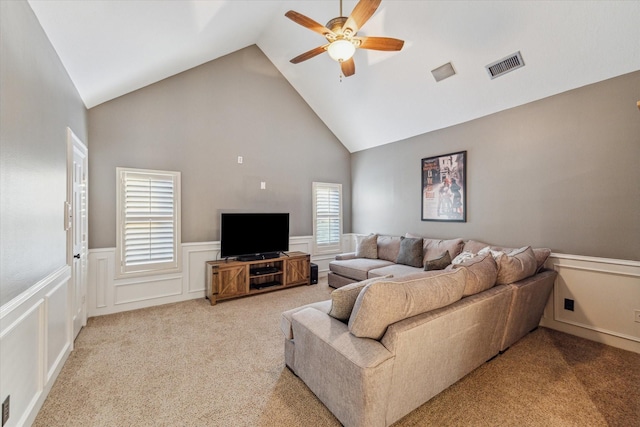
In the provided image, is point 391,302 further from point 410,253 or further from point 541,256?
point 410,253

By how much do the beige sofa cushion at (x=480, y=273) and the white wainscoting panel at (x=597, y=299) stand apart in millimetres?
1477

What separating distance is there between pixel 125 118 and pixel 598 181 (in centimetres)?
583

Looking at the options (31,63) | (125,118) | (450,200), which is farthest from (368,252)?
(31,63)

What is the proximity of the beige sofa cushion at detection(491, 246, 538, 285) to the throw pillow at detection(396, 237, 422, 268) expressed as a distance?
158 centimetres

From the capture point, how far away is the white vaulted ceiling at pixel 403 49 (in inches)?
95.0

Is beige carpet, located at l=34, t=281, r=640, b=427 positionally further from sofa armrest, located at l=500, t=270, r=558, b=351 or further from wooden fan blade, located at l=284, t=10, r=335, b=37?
wooden fan blade, located at l=284, t=10, r=335, b=37

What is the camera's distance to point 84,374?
2330mm

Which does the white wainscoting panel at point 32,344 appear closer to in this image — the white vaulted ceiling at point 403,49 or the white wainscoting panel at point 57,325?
the white wainscoting panel at point 57,325

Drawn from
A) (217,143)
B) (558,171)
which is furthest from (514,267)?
(217,143)

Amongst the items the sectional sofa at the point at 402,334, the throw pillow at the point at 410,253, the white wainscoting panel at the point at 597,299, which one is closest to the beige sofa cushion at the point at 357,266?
the throw pillow at the point at 410,253

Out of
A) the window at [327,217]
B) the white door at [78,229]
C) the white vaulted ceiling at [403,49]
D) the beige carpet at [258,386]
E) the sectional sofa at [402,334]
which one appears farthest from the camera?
the window at [327,217]

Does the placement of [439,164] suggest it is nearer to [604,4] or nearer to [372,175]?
[372,175]

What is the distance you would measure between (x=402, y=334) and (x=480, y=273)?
42.1 inches

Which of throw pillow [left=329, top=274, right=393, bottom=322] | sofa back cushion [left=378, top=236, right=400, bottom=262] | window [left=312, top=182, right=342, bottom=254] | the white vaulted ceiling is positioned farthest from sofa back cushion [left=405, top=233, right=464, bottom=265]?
throw pillow [left=329, top=274, right=393, bottom=322]
